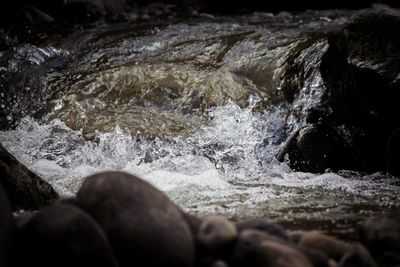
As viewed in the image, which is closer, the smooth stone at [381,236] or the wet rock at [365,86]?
the smooth stone at [381,236]

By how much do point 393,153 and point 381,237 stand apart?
122 inches

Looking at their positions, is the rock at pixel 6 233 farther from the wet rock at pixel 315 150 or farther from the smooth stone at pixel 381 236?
the wet rock at pixel 315 150

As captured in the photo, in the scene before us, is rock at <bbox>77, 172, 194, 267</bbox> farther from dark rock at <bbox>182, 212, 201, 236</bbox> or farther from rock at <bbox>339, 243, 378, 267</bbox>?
rock at <bbox>339, 243, 378, 267</bbox>

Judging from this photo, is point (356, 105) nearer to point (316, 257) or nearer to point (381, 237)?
point (381, 237)

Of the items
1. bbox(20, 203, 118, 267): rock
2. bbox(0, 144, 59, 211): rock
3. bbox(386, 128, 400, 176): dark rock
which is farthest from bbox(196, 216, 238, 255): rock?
bbox(386, 128, 400, 176): dark rock

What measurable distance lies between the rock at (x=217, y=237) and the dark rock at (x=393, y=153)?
11.9ft

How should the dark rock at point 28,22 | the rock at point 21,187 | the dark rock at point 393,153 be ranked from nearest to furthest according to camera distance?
the rock at point 21,187, the dark rock at point 393,153, the dark rock at point 28,22

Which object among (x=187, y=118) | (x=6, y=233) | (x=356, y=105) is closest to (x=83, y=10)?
(x=187, y=118)

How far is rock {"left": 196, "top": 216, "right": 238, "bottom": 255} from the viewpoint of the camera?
311 centimetres

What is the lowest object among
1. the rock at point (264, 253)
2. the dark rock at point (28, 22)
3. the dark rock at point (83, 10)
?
the rock at point (264, 253)

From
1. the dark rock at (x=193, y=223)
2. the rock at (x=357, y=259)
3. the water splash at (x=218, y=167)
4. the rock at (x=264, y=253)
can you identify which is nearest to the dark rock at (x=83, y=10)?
the water splash at (x=218, y=167)

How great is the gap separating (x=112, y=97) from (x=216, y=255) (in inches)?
252

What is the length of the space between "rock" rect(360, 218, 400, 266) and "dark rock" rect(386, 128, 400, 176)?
9.30ft

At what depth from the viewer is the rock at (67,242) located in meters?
2.77
